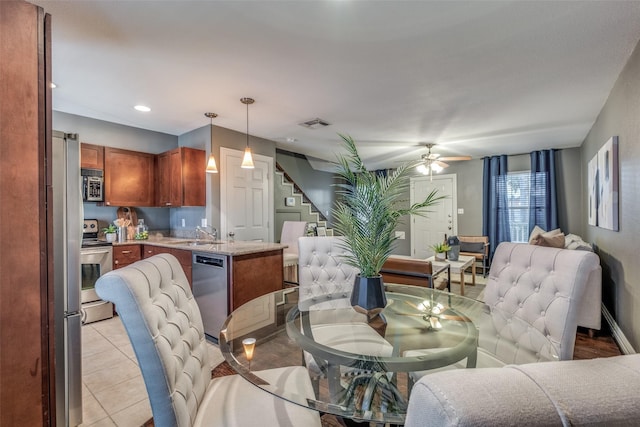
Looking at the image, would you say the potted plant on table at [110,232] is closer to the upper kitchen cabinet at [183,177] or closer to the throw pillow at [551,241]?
the upper kitchen cabinet at [183,177]

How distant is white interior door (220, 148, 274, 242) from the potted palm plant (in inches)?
116

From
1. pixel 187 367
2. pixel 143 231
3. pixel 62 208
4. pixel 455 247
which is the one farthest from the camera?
pixel 455 247

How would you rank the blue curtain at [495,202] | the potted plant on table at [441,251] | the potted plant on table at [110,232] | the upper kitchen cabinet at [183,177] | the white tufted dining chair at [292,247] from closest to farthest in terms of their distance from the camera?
the potted plant on table at [110,232] < the upper kitchen cabinet at [183,177] < the white tufted dining chair at [292,247] < the potted plant on table at [441,251] < the blue curtain at [495,202]

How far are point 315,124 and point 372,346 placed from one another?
124 inches

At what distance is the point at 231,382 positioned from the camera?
4.23ft

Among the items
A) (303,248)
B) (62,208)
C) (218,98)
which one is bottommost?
(303,248)

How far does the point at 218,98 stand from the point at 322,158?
12.3 feet

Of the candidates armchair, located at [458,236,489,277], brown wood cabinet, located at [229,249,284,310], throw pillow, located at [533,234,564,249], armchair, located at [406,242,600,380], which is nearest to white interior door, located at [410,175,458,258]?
armchair, located at [458,236,489,277]

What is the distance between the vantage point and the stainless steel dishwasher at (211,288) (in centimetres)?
275

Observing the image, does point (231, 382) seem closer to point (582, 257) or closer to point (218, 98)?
point (582, 257)

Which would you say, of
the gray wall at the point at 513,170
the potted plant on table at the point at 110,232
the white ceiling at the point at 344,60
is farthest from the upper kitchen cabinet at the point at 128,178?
the gray wall at the point at 513,170

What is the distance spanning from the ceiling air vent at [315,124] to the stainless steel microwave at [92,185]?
8.85 feet

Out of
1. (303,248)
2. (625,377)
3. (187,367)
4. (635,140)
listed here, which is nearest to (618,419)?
(625,377)

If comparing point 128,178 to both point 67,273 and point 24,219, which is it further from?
point 24,219
